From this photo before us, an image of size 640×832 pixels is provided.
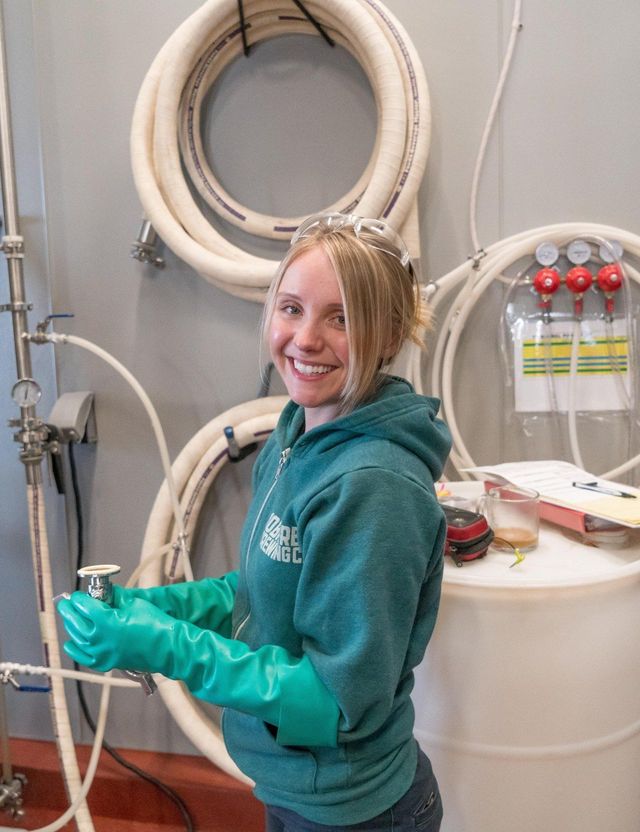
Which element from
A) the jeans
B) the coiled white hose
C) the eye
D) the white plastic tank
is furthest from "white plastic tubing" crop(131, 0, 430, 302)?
the jeans

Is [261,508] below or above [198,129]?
below

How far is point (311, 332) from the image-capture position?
0.76m

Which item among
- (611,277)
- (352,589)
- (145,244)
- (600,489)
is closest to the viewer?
(352,589)

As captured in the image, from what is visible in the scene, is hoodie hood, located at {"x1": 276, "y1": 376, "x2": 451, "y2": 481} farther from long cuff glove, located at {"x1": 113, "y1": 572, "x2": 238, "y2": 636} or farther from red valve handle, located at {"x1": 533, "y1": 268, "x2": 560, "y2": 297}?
red valve handle, located at {"x1": 533, "y1": 268, "x2": 560, "y2": 297}

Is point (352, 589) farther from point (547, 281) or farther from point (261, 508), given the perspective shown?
point (547, 281)

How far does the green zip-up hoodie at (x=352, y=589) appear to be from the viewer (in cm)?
68

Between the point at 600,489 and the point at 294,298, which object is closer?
the point at 294,298

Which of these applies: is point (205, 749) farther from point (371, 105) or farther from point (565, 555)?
point (371, 105)

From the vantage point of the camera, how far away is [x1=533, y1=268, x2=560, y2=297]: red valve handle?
140cm

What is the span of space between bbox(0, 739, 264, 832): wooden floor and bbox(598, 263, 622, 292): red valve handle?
1.39 meters

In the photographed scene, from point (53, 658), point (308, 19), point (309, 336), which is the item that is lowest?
point (53, 658)

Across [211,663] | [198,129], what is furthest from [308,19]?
[211,663]

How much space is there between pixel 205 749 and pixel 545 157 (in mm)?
1460

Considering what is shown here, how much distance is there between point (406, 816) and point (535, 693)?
262 millimetres
